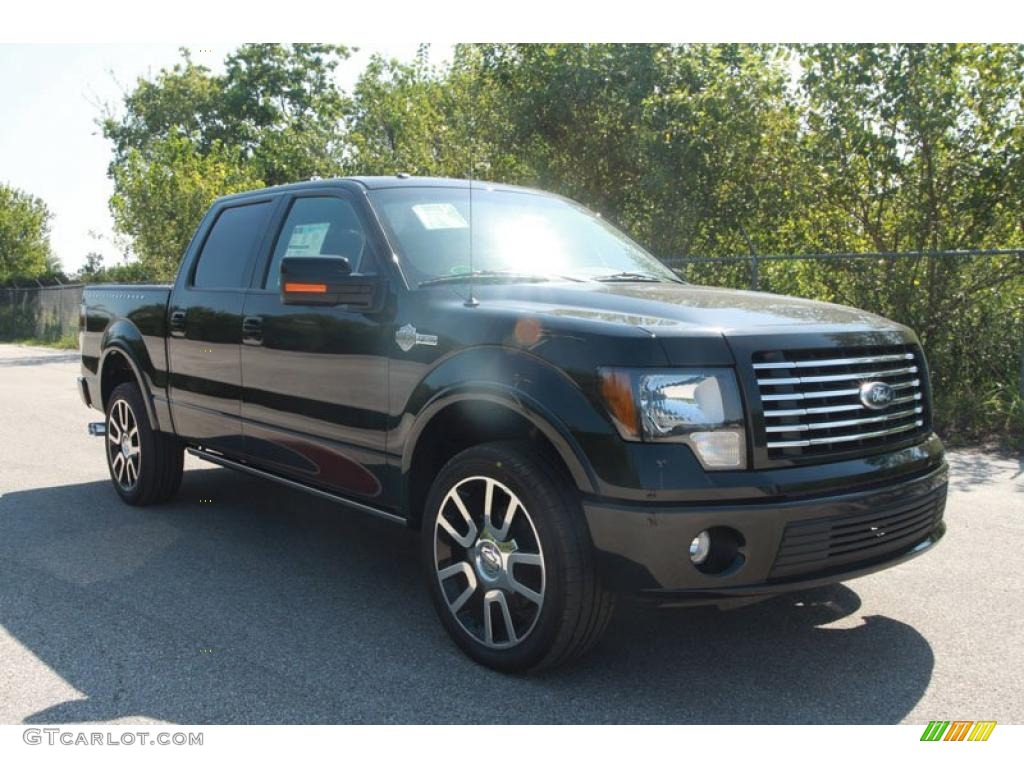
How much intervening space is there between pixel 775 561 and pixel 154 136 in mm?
51966

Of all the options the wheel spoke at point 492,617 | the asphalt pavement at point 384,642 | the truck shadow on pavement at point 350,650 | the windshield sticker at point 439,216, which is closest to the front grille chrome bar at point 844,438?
the asphalt pavement at point 384,642

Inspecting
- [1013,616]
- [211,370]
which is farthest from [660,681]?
[211,370]

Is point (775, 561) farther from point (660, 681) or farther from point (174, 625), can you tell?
point (174, 625)

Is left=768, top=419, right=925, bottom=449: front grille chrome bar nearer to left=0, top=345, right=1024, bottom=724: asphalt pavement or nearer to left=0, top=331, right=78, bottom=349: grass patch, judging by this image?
left=0, top=345, right=1024, bottom=724: asphalt pavement

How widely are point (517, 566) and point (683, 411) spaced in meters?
0.86

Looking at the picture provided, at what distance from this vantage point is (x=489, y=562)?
3.61m

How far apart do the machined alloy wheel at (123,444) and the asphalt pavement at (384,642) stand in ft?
1.57

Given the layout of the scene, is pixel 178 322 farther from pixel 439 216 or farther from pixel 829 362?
pixel 829 362

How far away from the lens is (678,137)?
12.7 m

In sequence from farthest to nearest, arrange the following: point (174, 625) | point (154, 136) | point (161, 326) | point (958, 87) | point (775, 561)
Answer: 1. point (154, 136)
2. point (958, 87)
3. point (161, 326)
4. point (174, 625)
5. point (775, 561)

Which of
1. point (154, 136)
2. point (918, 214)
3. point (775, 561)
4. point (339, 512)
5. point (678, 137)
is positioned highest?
point (154, 136)

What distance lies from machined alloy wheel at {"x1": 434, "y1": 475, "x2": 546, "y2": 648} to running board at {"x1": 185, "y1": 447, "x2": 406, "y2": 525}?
418mm

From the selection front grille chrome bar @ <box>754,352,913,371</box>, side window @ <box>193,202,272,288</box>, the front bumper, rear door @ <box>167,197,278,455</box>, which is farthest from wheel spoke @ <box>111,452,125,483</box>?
front grille chrome bar @ <box>754,352,913,371</box>

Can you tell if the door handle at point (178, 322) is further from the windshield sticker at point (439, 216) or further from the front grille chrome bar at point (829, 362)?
the front grille chrome bar at point (829, 362)
